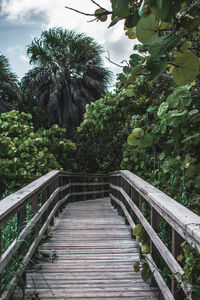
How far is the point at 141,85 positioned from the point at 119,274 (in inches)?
74.7

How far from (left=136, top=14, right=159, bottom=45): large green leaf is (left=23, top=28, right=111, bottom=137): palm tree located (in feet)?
41.6

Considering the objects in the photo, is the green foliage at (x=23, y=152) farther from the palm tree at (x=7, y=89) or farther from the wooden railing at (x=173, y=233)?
the wooden railing at (x=173, y=233)

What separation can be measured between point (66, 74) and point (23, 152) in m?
7.50

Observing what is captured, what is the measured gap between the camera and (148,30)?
0.81 metres

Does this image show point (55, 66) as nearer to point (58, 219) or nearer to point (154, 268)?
point (58, 219)

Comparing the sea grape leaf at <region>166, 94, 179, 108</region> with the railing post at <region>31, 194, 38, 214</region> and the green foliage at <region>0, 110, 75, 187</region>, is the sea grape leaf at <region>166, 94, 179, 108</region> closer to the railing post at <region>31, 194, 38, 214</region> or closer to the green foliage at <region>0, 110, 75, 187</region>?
the railing post at <region>31, 194, 38, 214</region>

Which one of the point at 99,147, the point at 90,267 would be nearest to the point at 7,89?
the point at 99,147

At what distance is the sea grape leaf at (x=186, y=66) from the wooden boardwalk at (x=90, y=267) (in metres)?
2.04

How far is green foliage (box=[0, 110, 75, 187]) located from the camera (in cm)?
721

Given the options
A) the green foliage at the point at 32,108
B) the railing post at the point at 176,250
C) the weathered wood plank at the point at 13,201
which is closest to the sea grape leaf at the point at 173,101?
the railing post at the point at 176,250

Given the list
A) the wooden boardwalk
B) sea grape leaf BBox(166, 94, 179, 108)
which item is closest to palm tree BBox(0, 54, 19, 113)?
the wooden boardwalk

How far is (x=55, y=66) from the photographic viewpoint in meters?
14.3

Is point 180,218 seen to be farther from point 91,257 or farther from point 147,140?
point 91,257

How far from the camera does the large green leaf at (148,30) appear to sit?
802 mm
